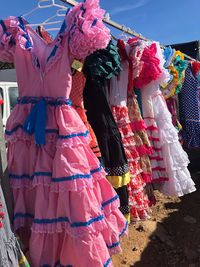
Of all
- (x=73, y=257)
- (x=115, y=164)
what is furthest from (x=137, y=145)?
(x=73, y=257)

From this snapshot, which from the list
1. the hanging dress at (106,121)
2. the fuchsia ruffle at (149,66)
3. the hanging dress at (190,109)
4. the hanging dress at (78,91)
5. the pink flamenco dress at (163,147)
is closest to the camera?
the hanging dress at (78,91)

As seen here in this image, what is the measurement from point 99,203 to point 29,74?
32.7 inches

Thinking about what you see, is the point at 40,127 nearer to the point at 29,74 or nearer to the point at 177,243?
the point at 29,74

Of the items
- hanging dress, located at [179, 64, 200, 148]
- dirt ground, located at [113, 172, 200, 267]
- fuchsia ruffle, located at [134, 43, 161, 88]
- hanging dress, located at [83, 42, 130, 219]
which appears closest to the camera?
hanging dress, located at [83, 42, 130, 219]

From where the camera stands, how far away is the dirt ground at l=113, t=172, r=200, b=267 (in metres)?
3.45

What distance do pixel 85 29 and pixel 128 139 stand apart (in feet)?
3.66

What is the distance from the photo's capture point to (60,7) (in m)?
2.20

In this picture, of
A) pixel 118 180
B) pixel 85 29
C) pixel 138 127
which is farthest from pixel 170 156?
pixel 85 29

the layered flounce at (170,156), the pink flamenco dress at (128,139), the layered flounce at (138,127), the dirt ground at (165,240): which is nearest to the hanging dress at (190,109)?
the dirt ground at (165,240)

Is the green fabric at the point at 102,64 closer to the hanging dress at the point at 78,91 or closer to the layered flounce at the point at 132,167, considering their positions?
the hanging dress at the point at 78,91

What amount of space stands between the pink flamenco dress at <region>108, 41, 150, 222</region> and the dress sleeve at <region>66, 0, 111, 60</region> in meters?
0.76

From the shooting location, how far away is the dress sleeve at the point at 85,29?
6.38 ft

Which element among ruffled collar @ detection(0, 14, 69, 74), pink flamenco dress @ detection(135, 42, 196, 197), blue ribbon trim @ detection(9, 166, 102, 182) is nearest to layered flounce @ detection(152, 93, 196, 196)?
pink flamenco dress @ detection(135, 42, 196, 197)

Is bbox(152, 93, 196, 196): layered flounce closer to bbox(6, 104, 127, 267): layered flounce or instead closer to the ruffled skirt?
the ruffled skirt
